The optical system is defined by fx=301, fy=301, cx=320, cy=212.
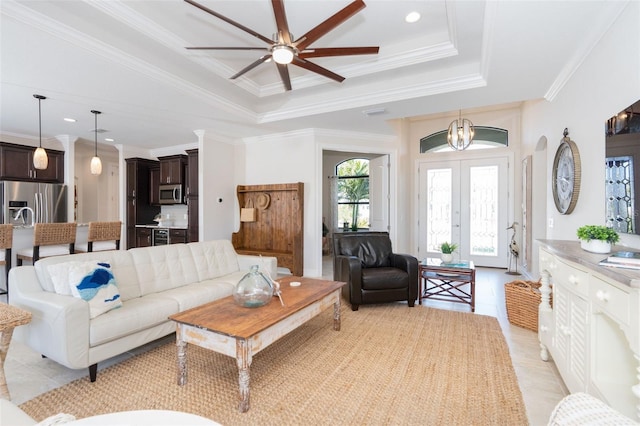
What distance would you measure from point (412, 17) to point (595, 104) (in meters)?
1.72

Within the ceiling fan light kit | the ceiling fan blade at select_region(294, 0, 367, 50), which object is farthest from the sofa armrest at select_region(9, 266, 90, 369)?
the ceiling fan blade at select_region(294, 0, 367, 50)

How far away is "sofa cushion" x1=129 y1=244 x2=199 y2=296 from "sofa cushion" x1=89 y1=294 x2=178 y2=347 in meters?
0.22

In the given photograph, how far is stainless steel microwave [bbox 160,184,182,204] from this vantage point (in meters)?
6.43

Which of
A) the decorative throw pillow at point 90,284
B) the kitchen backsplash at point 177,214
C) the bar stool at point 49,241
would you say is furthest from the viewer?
the kitchen backsplash at point 177,214

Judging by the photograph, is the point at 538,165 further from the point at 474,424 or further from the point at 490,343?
the point at 474,424

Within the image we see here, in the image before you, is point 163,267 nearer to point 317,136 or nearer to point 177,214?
point 317,136

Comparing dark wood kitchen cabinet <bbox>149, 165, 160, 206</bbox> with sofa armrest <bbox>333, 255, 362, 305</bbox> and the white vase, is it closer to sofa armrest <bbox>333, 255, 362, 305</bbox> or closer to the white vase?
sofa armrest <bbox>333, 255, 362, 305</bbox>

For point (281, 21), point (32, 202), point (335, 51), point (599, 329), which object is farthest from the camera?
point (32, 202)

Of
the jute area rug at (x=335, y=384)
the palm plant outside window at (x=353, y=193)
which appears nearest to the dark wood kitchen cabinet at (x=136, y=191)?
the palm plant outside window at (x=353, y=193)

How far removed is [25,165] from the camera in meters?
5.46

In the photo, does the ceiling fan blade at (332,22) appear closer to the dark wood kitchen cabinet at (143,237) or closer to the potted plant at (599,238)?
the potted plant at (599,238)

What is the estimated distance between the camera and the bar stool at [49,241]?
3742 mm

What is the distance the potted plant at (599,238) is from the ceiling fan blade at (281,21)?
2457 mm

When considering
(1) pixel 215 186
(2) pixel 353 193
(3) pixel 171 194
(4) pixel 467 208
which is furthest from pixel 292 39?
(2) pixel 353 193
